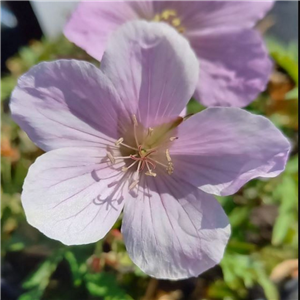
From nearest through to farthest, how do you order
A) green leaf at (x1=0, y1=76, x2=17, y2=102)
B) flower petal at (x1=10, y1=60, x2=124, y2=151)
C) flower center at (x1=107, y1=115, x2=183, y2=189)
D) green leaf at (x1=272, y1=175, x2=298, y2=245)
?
1. flower petal at (x1=10, y1=60, x2=124, y2=151)
2. flower center at (x1=107, y1=115, x2=183, y2=189)
3. green leaf at (x1=272, y1=175, x2=298, y2=245)
4. green leaf at (x1=0, y1=76, x2=17, y2=102)

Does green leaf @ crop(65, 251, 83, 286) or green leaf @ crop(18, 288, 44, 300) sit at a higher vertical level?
green leaf @ crop(18, 288, 44, 300)

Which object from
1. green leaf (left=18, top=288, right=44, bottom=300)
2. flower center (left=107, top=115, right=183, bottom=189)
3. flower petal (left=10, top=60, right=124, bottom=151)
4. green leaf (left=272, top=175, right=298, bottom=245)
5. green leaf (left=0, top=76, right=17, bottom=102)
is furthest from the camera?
green leaf (left=0, top=76, right=17, bottom=102)

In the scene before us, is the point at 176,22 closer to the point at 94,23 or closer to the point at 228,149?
the point at 94,23

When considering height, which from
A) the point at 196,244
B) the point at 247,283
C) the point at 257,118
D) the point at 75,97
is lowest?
the point at 247,283

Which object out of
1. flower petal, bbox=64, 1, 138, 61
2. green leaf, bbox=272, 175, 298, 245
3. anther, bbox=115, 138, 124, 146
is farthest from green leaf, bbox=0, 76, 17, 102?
green leaf, bbox=272, 175, 298, 245

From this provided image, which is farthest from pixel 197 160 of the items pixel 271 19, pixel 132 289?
pixel 271 19

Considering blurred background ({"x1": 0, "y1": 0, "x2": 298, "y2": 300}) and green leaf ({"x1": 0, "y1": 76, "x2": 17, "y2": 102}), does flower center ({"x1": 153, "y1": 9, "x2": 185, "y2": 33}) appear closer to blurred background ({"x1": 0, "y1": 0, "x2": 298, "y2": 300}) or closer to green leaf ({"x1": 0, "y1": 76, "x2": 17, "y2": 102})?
blurred background ({"x1": 0, "y1": 0, "x2": 298, "y2": 300})

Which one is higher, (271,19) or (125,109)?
(125,109)

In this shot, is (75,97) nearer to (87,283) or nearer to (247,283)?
(87,283)

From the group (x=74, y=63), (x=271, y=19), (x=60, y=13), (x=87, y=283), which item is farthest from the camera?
(x=271, y=19)
